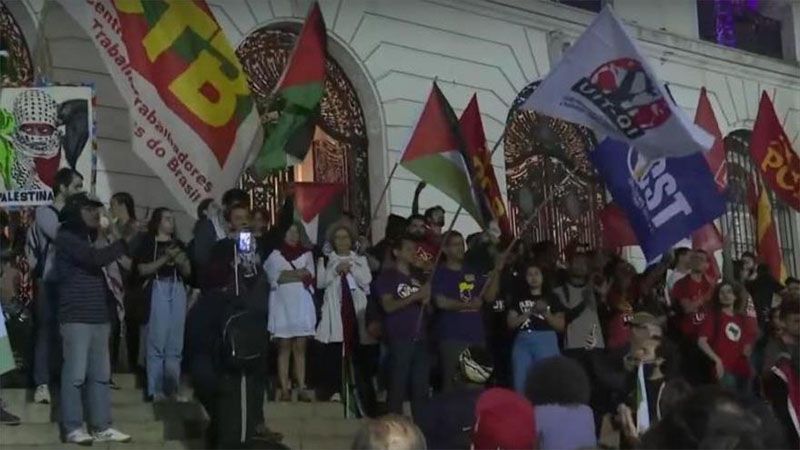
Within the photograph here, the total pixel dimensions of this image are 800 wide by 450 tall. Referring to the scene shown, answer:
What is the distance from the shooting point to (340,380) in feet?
37.8

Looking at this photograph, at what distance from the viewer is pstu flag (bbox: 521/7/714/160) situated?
10.7m

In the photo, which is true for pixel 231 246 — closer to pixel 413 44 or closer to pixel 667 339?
pixel 667 339

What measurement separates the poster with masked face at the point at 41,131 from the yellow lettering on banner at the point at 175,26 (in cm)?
64

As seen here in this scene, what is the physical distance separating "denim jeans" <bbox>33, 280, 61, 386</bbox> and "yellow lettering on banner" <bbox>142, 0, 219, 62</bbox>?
6.09ft

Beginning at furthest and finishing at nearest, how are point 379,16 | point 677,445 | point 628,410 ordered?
1. point 379,16
2. point 628,410
3. point 677,445

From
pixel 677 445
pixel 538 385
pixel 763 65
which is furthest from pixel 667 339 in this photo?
pixel 763 65

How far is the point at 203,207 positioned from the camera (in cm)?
1047

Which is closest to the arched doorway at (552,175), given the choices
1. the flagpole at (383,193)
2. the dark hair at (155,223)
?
the flagpole at (383,193)

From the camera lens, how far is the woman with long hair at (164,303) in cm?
1030

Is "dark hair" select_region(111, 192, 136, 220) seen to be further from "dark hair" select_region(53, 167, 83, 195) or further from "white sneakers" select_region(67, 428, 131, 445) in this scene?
"white sneakers" select_region(67, 428, 131, 445)

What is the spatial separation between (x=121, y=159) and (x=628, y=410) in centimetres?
700

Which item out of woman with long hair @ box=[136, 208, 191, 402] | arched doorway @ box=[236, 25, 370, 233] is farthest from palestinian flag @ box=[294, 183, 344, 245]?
woman with long hair @ box=[136, 208, 191, 402]

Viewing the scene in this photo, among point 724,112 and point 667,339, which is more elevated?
point 724,112

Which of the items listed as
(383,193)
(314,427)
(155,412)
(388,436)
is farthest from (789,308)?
(388,436)
